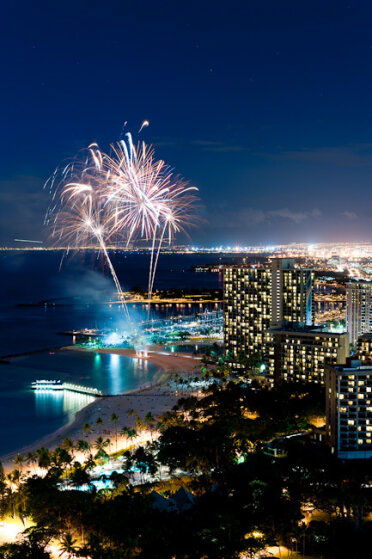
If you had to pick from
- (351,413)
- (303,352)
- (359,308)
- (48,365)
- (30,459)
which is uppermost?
(359,308)

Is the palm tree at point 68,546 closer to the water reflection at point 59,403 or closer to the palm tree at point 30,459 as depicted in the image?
the palm tree at point 30,459

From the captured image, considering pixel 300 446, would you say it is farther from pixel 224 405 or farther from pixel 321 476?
pixel 224 405

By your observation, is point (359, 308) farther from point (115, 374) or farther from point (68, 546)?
point (68, 546)

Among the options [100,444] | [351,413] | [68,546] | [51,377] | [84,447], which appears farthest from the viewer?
[51,377]

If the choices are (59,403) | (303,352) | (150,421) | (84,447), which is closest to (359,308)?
(303,352)

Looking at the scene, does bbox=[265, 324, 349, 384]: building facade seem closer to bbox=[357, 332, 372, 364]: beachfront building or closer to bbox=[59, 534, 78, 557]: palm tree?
bbox=[357, 332, 372, 364]: beachfront building
